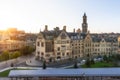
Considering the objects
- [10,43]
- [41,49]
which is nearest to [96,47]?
[41,49]

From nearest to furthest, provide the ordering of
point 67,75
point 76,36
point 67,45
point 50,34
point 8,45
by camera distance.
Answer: point 67,75 < point 50,34 < point 67,45 < point 76,36 < point 8,45

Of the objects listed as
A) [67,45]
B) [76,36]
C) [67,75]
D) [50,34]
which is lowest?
[67,75]

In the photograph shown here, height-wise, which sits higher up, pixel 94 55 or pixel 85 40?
pixel 85 40

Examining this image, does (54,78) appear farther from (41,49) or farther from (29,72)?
(41,49)

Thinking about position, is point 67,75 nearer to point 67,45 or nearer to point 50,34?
point 50,34

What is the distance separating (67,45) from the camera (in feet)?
170

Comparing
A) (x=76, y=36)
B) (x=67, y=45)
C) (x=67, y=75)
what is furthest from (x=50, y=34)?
(x=67, y=75)

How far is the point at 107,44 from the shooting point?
60219 mm

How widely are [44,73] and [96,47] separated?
3328 cm

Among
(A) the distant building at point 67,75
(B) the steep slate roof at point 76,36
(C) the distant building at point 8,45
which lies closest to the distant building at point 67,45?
(B) the steep slate roof at point 76,36

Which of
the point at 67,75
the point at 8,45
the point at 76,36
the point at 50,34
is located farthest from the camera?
the point at 8,45

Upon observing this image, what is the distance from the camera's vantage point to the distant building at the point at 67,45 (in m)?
49.5

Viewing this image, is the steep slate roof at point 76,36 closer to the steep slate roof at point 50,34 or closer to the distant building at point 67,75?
the steep slate roof at point 50,34

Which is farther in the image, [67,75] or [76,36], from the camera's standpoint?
[76,36]
